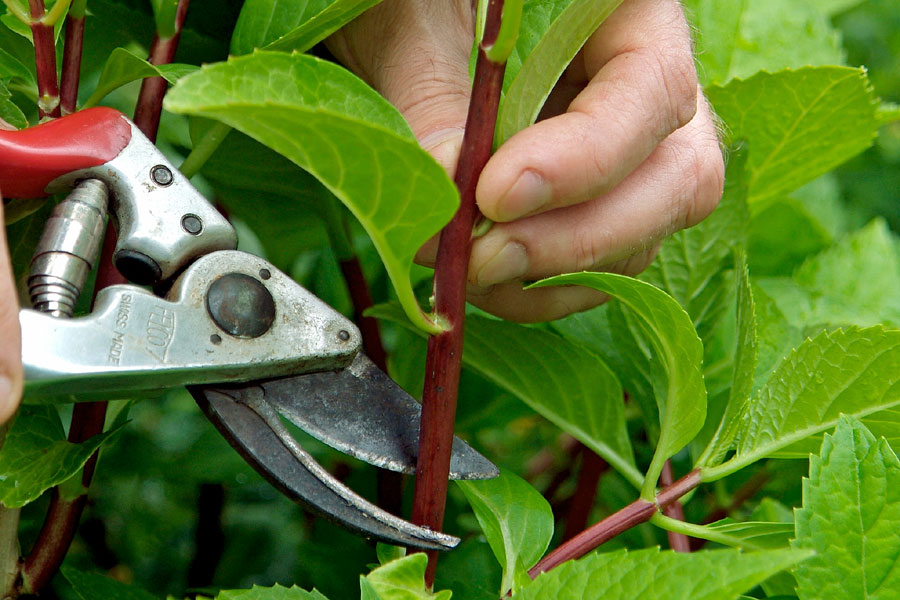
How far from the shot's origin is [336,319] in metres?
0.63

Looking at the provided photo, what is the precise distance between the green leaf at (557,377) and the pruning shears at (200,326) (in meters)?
0.09

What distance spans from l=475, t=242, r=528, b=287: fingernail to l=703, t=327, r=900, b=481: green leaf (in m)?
0.18

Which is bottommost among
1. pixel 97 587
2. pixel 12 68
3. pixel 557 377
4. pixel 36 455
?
pixel 97 587

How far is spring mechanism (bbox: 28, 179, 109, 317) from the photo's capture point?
564mm

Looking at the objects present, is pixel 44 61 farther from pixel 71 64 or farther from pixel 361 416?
pixel 361 416

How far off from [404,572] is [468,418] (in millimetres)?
427

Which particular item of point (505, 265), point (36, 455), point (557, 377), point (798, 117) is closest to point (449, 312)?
point (505, 265)

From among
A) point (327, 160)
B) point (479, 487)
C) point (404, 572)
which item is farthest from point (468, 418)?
point (327, 160)

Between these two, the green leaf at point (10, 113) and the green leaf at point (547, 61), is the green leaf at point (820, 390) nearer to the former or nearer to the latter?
the green leaf at point (547, 61)

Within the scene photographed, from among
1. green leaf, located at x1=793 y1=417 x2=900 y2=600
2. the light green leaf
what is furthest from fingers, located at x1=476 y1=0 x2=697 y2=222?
green leaf, located at x1=793 y1=417 x2=900 y2=600

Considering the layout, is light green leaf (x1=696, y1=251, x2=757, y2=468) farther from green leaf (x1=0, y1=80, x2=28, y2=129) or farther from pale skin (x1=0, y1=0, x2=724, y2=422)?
green leaf (x1=0, y1=80, x2=28, y2=129)

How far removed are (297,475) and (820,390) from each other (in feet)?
1.12

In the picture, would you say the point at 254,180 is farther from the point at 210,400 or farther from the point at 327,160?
the point at 327,160

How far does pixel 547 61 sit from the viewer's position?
20.8 inches
